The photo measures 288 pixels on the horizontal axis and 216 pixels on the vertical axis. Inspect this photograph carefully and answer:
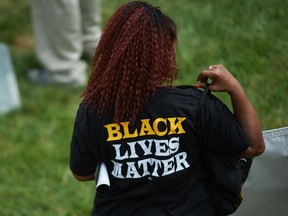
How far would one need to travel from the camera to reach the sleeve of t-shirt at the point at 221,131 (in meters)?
1.82

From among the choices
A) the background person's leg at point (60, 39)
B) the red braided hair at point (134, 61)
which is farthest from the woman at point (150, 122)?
the background person's leg at point (60, 39)

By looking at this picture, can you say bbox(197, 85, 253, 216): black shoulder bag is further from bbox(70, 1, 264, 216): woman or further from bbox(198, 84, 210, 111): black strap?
bbox(198, 84, 210, 111): black strap

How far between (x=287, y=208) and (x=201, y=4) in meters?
2.81

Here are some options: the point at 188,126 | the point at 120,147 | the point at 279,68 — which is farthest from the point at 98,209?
the point at 279,68

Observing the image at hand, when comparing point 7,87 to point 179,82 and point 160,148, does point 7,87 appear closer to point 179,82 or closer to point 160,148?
point 179,82

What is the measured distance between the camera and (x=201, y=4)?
4.96 metres

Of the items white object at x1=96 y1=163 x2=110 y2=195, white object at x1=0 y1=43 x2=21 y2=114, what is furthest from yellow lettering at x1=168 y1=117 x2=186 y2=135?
white object at x1=0 y1=43 x2=21 y2=114

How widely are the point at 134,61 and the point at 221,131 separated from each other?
33 centimetres

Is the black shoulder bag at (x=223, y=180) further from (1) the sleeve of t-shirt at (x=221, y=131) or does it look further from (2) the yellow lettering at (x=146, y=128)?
(2) the yellow lettering at (x=146, y=128)

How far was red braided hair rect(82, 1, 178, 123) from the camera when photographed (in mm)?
1811

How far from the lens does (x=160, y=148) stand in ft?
6.03

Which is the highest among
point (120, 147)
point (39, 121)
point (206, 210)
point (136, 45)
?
point (136, 45)

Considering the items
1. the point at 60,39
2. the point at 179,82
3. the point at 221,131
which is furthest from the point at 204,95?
the point at 60,39

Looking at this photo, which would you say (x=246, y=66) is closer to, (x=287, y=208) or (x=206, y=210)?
(x=287, y=208)
